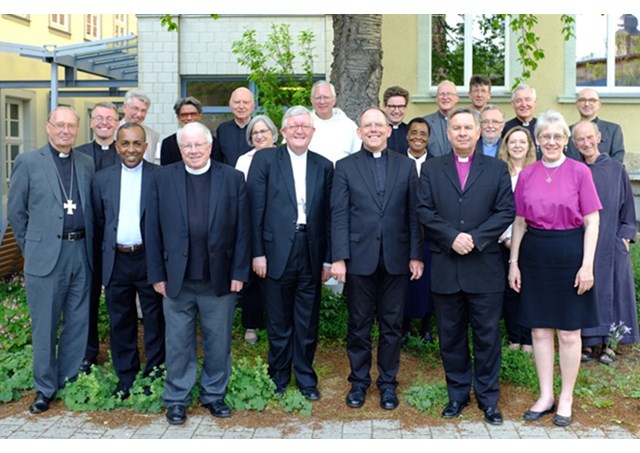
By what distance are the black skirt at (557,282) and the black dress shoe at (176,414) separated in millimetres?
2577

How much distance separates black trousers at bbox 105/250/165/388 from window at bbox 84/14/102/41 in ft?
56.4

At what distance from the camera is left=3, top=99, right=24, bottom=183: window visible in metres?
18.0

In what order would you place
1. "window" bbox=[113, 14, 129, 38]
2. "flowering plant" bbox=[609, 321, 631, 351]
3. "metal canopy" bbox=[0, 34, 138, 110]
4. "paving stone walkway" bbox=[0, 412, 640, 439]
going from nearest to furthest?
1. "paving stone walkway" bbox=[0, 412, 640, 439]
2. "flowering plant" bbox=[609, 321, 631, 351]
3. "metal canopy" bbox=[0, 34, 138, 110]
4. "window" bbox=[113, 14, 129, 38]

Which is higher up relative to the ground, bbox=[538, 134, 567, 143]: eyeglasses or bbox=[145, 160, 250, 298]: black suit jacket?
bbox=[538, 134, 567, 143]: eyeglasses

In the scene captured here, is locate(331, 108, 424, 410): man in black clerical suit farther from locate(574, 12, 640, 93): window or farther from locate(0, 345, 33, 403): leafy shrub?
locate(574, 12, 640, 93): window

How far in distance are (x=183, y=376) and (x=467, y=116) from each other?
2.80 m

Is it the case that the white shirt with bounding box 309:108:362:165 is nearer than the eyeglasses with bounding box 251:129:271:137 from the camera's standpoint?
No

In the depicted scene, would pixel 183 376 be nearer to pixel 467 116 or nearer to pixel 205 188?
pixel 205 188

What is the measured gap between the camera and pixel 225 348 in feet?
19.4

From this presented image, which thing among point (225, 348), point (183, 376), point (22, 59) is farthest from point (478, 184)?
point (22, 59)

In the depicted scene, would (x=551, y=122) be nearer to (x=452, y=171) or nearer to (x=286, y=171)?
(x=452, y=171)

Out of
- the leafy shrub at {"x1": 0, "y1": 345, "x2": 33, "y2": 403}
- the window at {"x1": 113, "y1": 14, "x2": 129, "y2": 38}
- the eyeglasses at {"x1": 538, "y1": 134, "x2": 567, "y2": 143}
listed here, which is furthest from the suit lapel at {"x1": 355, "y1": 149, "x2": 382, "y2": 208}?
the window at {"x1": 113, "y1": 14, "x2": 129, "y2": 38}
